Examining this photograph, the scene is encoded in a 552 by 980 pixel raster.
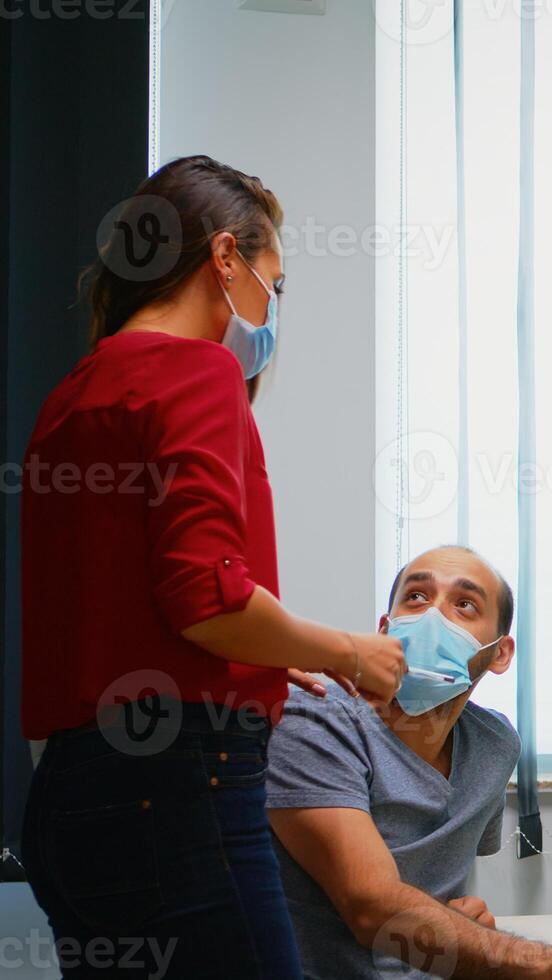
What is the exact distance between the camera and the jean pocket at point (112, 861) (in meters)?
0.84

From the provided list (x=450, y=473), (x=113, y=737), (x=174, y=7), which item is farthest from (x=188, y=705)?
(x=174, y=7)

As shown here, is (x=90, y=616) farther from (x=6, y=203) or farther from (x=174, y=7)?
(x=174, y=7)

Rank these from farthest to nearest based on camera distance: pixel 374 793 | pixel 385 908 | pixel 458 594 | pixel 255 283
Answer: pixel 458 594 → pixel 374 793 → pixel 385 908 → pixel 255 283

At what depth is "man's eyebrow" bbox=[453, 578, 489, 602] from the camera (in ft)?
5.53

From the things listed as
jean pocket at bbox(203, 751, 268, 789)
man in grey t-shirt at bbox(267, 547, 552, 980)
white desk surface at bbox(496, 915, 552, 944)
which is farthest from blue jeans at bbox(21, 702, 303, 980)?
white desk surface at bbox(496, 915, 552, 944)

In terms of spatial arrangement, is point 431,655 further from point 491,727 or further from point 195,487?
point 195,487

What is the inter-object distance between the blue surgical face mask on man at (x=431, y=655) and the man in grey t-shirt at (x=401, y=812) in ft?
0.08

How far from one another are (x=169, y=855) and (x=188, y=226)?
1.90 feet

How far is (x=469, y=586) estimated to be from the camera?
1690mm

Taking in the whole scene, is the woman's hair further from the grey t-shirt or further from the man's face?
the man's face

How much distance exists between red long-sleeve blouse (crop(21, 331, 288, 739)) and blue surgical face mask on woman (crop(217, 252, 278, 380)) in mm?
153
